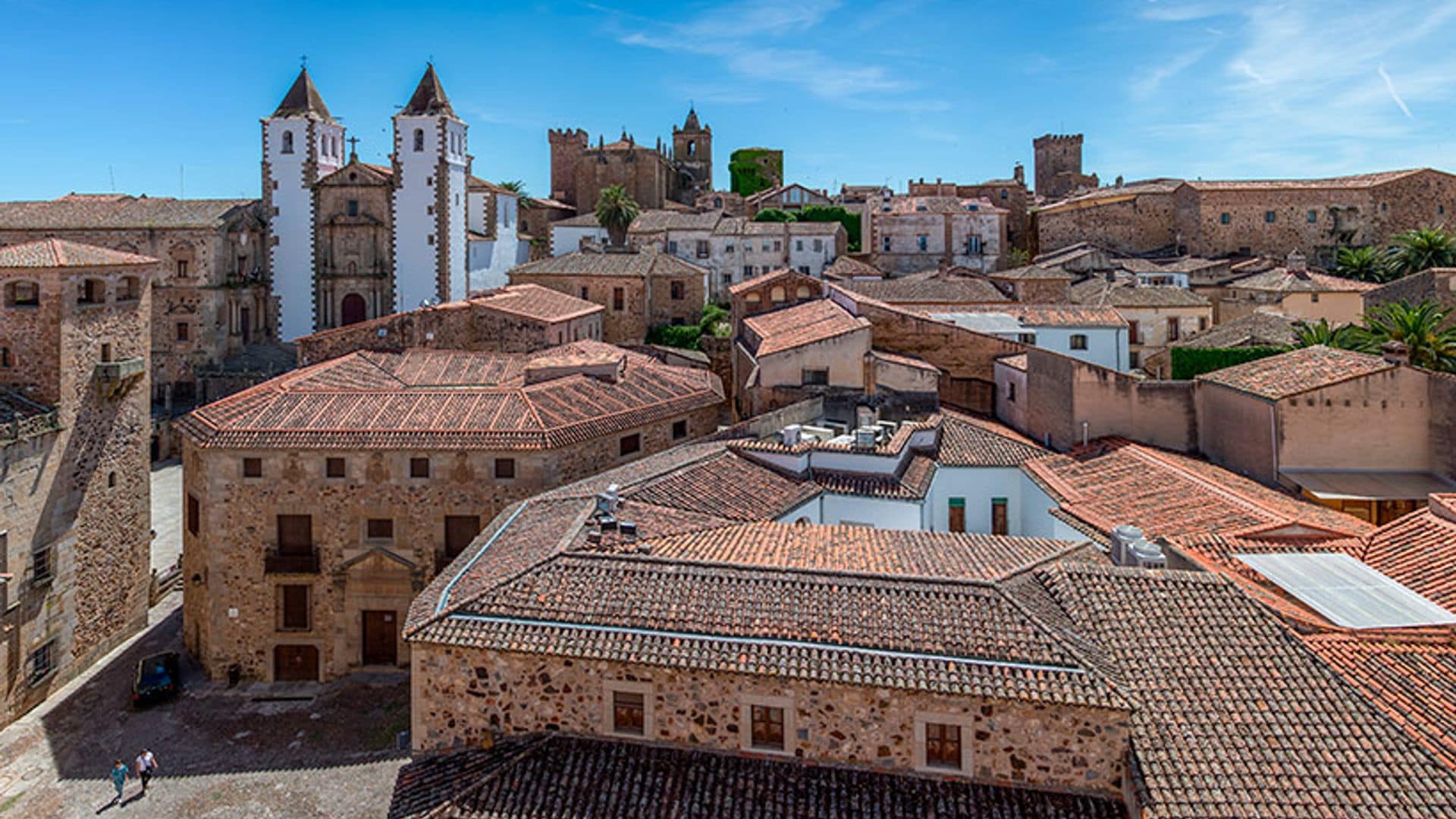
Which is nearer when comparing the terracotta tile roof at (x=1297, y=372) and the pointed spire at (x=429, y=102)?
the terracotta tile roof at (x=1297, y=372)

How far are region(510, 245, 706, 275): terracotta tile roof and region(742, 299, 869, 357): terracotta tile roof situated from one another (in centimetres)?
909

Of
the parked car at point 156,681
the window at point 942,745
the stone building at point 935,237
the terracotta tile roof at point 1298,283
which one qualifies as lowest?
the parked car at point 156,681

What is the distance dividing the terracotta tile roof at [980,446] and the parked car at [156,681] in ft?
57.8

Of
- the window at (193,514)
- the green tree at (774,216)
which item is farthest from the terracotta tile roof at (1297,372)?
the green tree at (774,216)

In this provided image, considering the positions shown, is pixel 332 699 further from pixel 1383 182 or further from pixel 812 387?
pixel 1383 182

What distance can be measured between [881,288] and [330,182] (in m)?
27.2

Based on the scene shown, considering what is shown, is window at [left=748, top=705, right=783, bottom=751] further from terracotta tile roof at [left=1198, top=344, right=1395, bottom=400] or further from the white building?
the white building

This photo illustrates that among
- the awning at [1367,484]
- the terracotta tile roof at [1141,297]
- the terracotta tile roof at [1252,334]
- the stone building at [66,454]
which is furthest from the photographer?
the terracotta tile roof at [1141,297]

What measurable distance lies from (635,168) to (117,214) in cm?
3361

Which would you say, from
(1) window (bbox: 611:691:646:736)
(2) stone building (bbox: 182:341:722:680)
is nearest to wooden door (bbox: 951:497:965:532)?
(2) stone building (bbox: 182:341:722:680)

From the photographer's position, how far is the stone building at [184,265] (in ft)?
160

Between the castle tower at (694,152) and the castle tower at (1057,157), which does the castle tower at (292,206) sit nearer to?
the castle tower at (694,152)

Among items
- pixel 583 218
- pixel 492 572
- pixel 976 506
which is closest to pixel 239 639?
pixel 492 572

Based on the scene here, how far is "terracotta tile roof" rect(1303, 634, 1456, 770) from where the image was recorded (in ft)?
33.0
